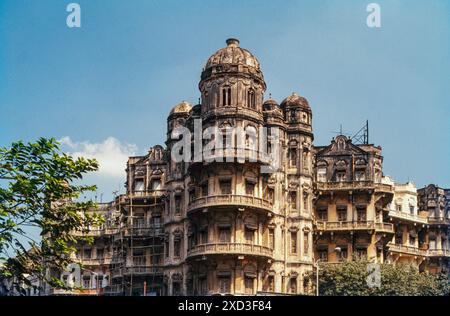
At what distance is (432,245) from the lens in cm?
8750

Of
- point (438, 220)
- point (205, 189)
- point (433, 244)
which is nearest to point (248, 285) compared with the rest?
point (205, 189)

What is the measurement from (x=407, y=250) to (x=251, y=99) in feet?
93.7

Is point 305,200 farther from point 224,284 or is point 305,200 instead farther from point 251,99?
point 224,284

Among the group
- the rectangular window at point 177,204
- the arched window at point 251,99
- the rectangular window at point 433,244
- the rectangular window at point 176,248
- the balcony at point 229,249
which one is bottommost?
the balcony at point 229,249

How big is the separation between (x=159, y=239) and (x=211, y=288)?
581 inches

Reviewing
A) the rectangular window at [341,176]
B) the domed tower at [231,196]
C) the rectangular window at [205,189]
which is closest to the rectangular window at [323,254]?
the rectangular window at [341,176]

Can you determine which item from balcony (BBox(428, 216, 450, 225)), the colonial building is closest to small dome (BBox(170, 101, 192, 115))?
the colonial building

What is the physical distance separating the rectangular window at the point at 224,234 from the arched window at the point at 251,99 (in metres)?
10.7

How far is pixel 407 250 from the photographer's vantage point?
82750mm

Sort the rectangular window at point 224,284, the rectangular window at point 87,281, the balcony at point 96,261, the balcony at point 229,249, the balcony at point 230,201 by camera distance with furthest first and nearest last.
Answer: the rectangular window at point 87,281
the balcony at point 96,261
the rectangular window at point 224,284
the balcony at point 230,201
the balcony at point 229,249

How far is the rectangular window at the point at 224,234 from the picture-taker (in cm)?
6262

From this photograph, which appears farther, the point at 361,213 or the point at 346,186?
the point at 361,213

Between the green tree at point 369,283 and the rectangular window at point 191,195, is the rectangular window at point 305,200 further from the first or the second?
the rectangular window at point 191,195
